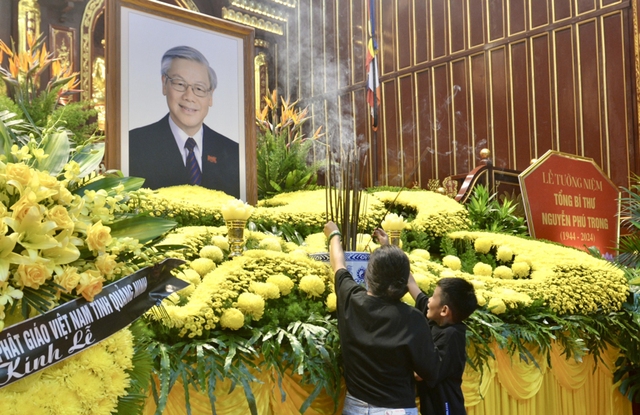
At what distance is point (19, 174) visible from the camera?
3.63ft

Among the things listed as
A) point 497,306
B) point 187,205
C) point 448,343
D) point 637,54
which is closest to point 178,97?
point 187,205

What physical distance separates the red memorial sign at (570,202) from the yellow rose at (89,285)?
11.1 feet

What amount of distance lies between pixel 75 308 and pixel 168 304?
0.86m

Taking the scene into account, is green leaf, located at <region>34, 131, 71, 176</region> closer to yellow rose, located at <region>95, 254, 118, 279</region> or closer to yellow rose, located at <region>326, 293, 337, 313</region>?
yellow rose, located at <region>95, 254, 118, 279</region>

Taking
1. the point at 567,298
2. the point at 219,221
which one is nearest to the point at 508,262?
the point at 567,298

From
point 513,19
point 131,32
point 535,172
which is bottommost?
point 535,172

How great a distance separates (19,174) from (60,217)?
10cm

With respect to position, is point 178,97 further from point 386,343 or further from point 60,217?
point 60,217

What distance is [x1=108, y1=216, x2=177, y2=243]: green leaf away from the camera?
4.39 ft

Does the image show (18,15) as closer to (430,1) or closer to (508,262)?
(430,1)

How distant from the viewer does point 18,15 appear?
698 centimetres

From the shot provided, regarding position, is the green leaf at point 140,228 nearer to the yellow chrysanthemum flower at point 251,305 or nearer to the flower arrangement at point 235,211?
the yellow chrysanthemum flower at point 251,305

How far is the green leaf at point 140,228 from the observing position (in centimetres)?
134

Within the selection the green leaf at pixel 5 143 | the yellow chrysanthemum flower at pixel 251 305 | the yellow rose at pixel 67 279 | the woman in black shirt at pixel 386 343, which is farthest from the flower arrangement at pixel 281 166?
the yellow rose at pixel 67 279
